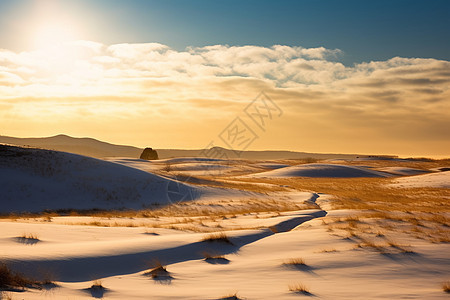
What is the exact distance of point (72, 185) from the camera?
108ft

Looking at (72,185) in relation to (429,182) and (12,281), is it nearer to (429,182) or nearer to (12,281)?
(12,281)

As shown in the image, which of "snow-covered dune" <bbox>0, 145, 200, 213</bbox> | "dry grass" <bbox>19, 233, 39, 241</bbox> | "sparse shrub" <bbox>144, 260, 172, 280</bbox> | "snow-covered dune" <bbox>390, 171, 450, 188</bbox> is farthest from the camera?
"snow-covered dune" <bbox>390, 171, 450, 188</bbox>

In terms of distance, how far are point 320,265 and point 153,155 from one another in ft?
404

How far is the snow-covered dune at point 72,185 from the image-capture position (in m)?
29.5

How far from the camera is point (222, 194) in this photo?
37.2 meters

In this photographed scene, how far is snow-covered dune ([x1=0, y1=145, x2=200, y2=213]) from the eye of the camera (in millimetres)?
29484

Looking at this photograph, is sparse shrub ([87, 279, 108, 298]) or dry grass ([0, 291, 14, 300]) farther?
sparse shrub ([87, 279, 108, 298])

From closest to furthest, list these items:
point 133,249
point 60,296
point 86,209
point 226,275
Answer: point 60,296 < point 226,275 < point 133,249 < point 86,209

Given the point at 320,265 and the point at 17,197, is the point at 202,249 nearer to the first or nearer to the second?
the point at 320,265

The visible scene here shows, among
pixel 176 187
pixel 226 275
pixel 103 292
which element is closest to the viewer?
pixel 103 292

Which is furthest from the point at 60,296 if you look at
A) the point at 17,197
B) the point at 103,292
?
the point at 17,197

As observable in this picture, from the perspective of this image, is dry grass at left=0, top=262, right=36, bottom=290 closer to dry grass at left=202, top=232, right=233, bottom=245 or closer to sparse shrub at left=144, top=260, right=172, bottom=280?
sparse shrub at left=144, top=260, right=172, bottom=280

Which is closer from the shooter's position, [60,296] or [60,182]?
[60,296]

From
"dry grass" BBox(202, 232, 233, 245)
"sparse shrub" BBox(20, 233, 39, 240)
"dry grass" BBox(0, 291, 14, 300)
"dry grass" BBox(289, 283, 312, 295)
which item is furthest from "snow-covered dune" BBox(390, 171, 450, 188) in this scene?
"dry grass" BBox(0, 291, 14, 300)
